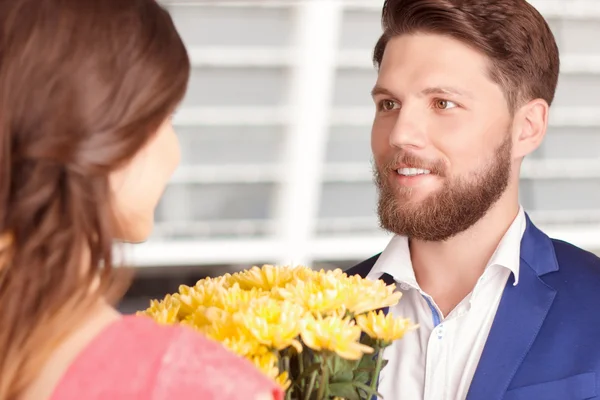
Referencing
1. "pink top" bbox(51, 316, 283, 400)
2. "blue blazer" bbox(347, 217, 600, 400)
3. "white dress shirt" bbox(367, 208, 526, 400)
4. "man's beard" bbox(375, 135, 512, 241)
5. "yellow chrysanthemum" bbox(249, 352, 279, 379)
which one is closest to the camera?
"pink top" bbox(51, 316, 283, 400)

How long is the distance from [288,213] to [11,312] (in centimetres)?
712

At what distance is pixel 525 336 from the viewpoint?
1798 mm

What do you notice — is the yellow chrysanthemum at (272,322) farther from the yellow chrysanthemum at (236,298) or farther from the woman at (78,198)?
the woman at (78,198)

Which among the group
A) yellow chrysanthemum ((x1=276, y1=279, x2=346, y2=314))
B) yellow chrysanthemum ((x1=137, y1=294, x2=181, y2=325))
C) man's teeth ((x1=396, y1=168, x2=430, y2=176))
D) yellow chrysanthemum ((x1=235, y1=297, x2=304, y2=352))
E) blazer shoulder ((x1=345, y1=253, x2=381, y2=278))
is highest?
yellow chrysanthemum ((x1=235, y1=297, x2=304, y2=352))

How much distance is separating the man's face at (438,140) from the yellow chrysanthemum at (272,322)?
857 millimetres

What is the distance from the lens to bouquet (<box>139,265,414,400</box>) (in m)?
1.14

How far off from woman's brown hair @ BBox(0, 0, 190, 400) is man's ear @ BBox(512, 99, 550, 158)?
4.31 feet

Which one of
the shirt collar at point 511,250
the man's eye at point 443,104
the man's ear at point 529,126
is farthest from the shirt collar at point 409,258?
the man's eye at point 443,104

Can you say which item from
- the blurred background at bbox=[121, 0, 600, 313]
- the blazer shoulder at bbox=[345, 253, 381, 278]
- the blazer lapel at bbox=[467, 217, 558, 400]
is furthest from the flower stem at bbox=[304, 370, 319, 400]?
the blurred background at bbox=[121, 0, 600, 313]

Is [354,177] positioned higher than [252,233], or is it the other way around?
[354,177]

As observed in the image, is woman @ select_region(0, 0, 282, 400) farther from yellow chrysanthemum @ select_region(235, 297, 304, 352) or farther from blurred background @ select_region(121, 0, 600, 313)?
blurred background @ select_region(121, 0, 600, 313)

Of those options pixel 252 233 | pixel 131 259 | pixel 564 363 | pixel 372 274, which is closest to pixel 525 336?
pixel 564 363

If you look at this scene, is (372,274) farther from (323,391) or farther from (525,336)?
(323,391)

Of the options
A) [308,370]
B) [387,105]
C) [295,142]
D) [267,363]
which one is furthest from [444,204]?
[295,142]
